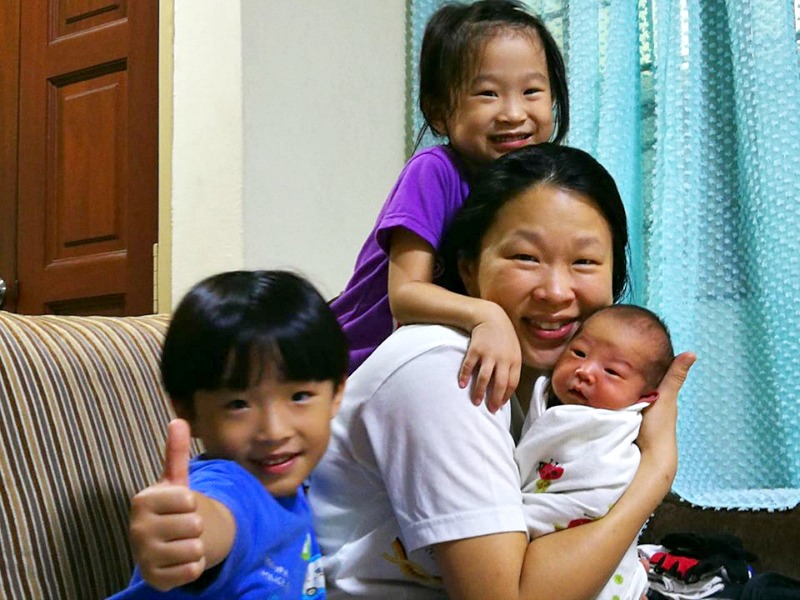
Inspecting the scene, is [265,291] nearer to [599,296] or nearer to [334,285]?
[599,296]

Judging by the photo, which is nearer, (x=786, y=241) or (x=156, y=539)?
(x=156, y=539)

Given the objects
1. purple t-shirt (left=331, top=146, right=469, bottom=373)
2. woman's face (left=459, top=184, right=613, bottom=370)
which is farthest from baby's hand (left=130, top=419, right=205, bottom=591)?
purple t-shirt (left=331, top=146, right=469, bottom=373)

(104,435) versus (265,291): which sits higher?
(265,291)

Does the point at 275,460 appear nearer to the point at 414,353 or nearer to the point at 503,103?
the point at 414,353

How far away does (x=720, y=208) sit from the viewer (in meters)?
2.19

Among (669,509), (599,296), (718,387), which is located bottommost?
(669,509)

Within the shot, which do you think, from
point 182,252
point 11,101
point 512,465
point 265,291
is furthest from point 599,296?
point 11,101

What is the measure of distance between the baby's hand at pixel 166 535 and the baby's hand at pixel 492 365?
42cm

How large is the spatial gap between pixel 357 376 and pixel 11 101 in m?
2.71

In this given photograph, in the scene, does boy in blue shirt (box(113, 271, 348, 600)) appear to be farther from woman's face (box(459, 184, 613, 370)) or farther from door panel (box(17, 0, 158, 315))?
door panel (box(17, 0, 158, 315))

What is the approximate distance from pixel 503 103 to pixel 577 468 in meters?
0.65

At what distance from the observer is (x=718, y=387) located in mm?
2146

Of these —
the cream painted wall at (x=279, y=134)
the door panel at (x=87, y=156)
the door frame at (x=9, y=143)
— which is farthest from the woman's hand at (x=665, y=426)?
the door frame at (x=9, y=143)

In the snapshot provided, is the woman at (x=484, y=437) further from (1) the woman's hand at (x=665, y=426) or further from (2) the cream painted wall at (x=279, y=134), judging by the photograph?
(2) the cream painted wall at (x=279, y=134)
